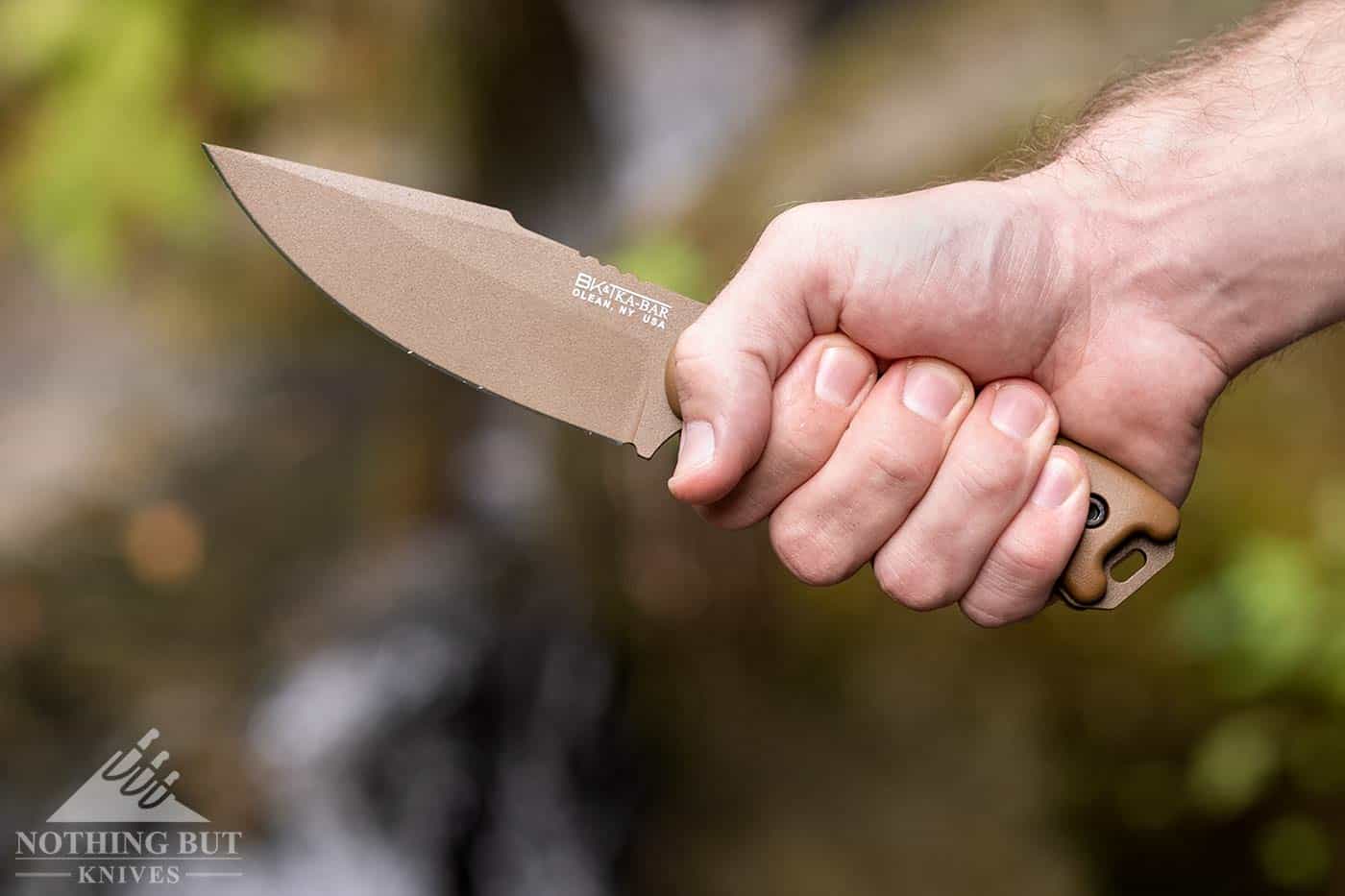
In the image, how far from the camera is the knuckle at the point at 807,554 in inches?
79.9

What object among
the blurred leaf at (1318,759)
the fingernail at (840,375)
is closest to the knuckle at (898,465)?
the fingernail at (840,375)

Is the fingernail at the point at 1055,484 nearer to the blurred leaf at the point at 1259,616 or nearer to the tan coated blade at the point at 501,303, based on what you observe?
the tan coated blade at the point at 501,303

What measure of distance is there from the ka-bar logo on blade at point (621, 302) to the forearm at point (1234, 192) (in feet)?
2.65

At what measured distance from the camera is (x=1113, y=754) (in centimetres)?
325

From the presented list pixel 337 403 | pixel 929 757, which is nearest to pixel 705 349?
pixel 929 757

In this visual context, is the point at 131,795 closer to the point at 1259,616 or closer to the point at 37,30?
the point at 37,30

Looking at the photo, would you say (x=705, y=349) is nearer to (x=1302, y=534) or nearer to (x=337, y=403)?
(x=1302, y=534)

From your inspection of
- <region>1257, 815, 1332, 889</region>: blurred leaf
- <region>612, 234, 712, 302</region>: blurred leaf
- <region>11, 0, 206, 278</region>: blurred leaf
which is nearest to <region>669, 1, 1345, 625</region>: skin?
<region>1257, 815, 1332, 889</region>: blurred leaf

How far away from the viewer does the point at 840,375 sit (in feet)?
6.56

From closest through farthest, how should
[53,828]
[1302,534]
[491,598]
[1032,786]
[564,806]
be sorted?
[1302,534] < [1032,786] < [53,828] < [564,806] < [491,598]

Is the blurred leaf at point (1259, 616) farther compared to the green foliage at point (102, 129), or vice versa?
the green foliage at point (102, 129)

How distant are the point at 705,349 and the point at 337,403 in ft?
12.0

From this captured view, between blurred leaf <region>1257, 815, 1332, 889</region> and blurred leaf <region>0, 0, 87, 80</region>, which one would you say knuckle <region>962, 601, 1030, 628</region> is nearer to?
blurred leaf <region>1257, 815, 1332, 889</region>

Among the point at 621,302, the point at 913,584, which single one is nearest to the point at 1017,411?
the point at 913,584
